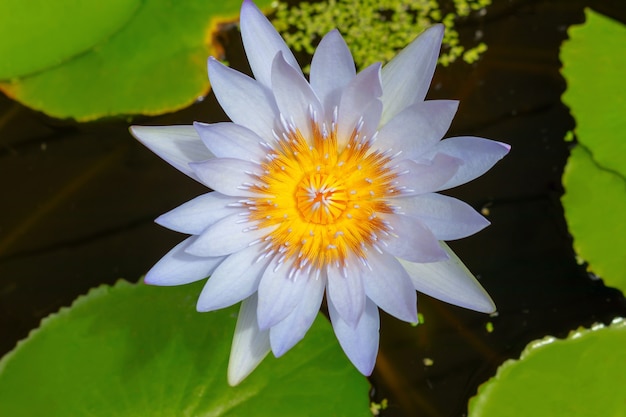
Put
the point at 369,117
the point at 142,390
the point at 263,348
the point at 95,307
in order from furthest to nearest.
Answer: the point at 95,307, the point at 142,390, the point at 263,348, the point at 369,117

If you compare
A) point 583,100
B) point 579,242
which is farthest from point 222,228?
point 583,100

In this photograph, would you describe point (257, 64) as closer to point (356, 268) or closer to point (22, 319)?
point (356, 268)

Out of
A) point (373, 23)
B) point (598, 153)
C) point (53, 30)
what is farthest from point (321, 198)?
point (53, 30)

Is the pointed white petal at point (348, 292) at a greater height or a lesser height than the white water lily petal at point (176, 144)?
lesser

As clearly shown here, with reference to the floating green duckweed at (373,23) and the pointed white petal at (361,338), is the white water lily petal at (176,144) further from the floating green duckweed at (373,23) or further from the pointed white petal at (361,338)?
the floating green duckweed at (373,23)

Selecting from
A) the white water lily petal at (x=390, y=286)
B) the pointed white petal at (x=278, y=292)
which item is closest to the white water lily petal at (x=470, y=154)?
the white water lily petal at (x=390, y=286)

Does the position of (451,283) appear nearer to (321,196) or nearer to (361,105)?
(321,196)
